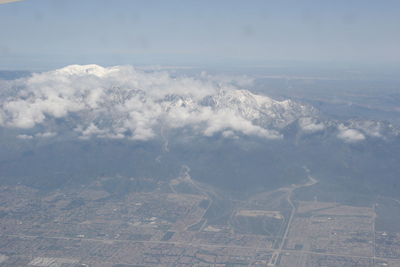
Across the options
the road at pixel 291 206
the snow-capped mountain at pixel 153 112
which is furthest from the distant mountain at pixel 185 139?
the road at pixel 291 206

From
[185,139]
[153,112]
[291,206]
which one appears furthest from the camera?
[153,112]

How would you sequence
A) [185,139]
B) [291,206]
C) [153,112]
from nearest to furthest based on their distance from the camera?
[291,206] < [185,139] < [153,112]

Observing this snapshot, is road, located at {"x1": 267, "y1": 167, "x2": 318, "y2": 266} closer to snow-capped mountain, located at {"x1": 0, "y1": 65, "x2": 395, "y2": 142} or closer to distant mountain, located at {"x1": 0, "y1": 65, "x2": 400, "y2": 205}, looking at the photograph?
distant mountain, located at {"x1": 0, "y1": 65, "x2": 400, "y2": 205}

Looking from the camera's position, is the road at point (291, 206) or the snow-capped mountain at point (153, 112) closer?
the road at point (291, 206)

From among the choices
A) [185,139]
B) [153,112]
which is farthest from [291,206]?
[153,112]

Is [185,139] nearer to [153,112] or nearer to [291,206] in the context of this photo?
[153,112]

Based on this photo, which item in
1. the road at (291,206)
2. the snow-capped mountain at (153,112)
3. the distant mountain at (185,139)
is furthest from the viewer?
the snow-capped mountain at (153,112)

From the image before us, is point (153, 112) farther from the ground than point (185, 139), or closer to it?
farther from the ground

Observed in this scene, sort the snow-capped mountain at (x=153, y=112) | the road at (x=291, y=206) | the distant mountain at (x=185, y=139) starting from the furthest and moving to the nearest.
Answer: the snow-capped mountain at (x=153, y=112)
the distant mountain at (x=185, y=139)
the road at (x=291, y=206)

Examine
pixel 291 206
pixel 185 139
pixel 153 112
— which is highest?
pixel 153 112

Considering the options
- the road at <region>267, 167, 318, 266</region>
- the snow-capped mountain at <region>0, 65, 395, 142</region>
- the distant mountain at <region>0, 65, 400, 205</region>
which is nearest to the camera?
the road at <region>267, 167, 318, 266</region>

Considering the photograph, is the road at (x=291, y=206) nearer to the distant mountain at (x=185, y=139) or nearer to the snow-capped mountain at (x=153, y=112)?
the distant mountain at (x=185, y=139)

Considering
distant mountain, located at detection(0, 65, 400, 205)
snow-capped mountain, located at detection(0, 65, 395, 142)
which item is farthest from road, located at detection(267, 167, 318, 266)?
snow-capped mountain, located at detection(0, 65, 395, 142)

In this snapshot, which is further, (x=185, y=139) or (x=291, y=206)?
(x=185, y=139)
